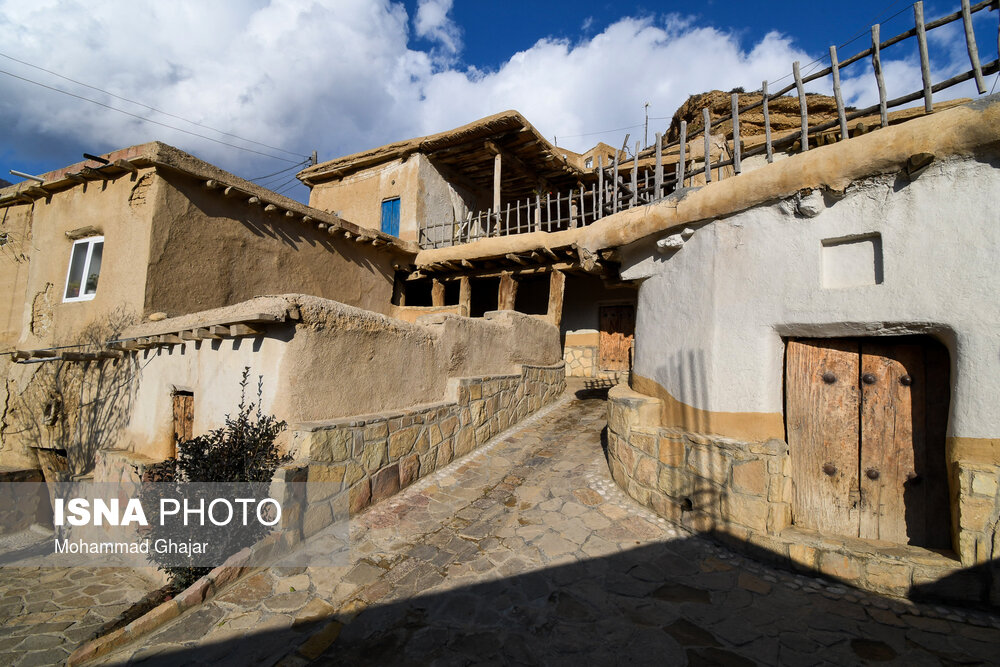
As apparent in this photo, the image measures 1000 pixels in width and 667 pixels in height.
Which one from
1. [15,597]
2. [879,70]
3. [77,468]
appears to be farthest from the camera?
[77,468]

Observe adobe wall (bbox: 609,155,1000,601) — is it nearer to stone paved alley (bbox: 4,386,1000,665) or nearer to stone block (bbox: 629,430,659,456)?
stone block (bbox: 629,430,659,456)

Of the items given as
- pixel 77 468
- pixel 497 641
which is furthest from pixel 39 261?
pixel 497 641

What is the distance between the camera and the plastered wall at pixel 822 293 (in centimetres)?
290

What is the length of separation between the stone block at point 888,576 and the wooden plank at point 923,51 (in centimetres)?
343

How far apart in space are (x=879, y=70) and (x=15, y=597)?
9.85 m

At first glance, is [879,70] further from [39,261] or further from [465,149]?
[39,261]

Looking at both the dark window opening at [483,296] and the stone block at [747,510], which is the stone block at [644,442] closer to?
the stone block at [747,510]

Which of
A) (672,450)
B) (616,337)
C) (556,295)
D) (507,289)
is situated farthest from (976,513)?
(616,337)

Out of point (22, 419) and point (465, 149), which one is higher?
point (465, 149)

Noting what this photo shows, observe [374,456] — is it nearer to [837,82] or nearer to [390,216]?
[837,82]

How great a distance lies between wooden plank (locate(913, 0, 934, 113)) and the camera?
3.44 metres

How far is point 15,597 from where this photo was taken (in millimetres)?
4809

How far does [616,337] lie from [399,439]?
27.7 feet

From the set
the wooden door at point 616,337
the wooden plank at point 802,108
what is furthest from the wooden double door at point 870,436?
the wooden door at point 616,337
